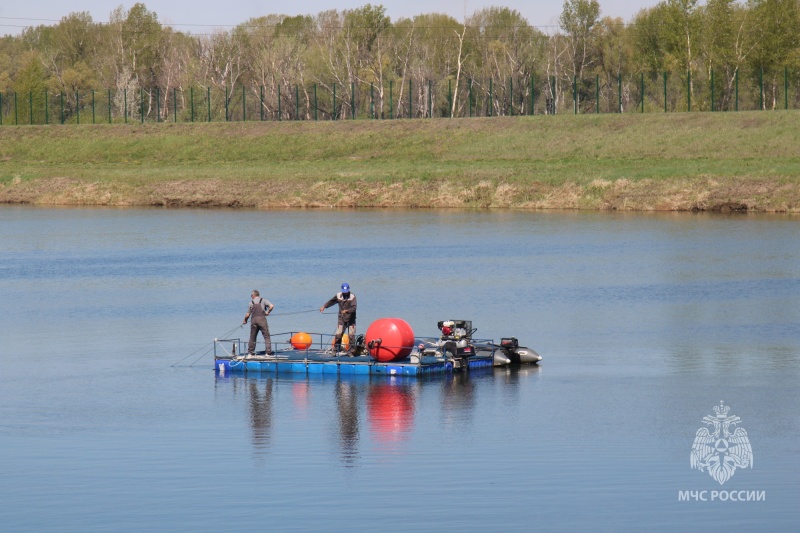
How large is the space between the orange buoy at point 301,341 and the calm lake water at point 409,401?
2206 mm

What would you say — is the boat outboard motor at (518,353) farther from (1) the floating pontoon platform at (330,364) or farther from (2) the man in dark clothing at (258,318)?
(2) the man in dark clothing at (258,318)

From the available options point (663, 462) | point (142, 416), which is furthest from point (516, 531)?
point (142, 416)

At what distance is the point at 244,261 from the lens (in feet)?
190

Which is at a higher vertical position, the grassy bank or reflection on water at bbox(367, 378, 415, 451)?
the grassy bank

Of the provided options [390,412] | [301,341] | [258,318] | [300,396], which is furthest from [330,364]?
[390,412]

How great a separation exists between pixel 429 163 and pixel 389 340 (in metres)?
72.7

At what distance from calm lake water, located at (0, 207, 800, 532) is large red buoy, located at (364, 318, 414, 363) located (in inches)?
32.5

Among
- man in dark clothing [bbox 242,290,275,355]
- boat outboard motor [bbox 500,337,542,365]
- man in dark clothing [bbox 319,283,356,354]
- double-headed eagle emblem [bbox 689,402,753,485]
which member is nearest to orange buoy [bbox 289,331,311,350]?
man in dark clothing [bbox 319,283,356,354]

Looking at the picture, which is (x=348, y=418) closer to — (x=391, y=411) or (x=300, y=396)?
(x=391, y=411)

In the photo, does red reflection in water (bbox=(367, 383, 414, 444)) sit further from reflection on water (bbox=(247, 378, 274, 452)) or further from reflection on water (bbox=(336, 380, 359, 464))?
reflection on water (bbox=(247, 378, 274, 452))

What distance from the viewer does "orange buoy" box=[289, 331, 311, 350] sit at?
112 feet

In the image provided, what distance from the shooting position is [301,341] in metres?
34.3

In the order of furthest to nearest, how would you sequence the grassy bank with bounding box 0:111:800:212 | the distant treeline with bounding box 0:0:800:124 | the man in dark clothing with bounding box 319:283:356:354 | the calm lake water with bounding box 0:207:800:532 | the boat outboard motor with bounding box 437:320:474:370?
the distant treeline with bounding box 0:0:800:124 < the grassy bank with bounding box 0:111:800:212 < the man in dark clothing with bounding box 319:283:356:354 < the boat outboard motor with bounding box 437:320:474:370 < the calm lake water with bounding box 0:207:800:532

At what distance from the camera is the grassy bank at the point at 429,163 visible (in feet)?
286
